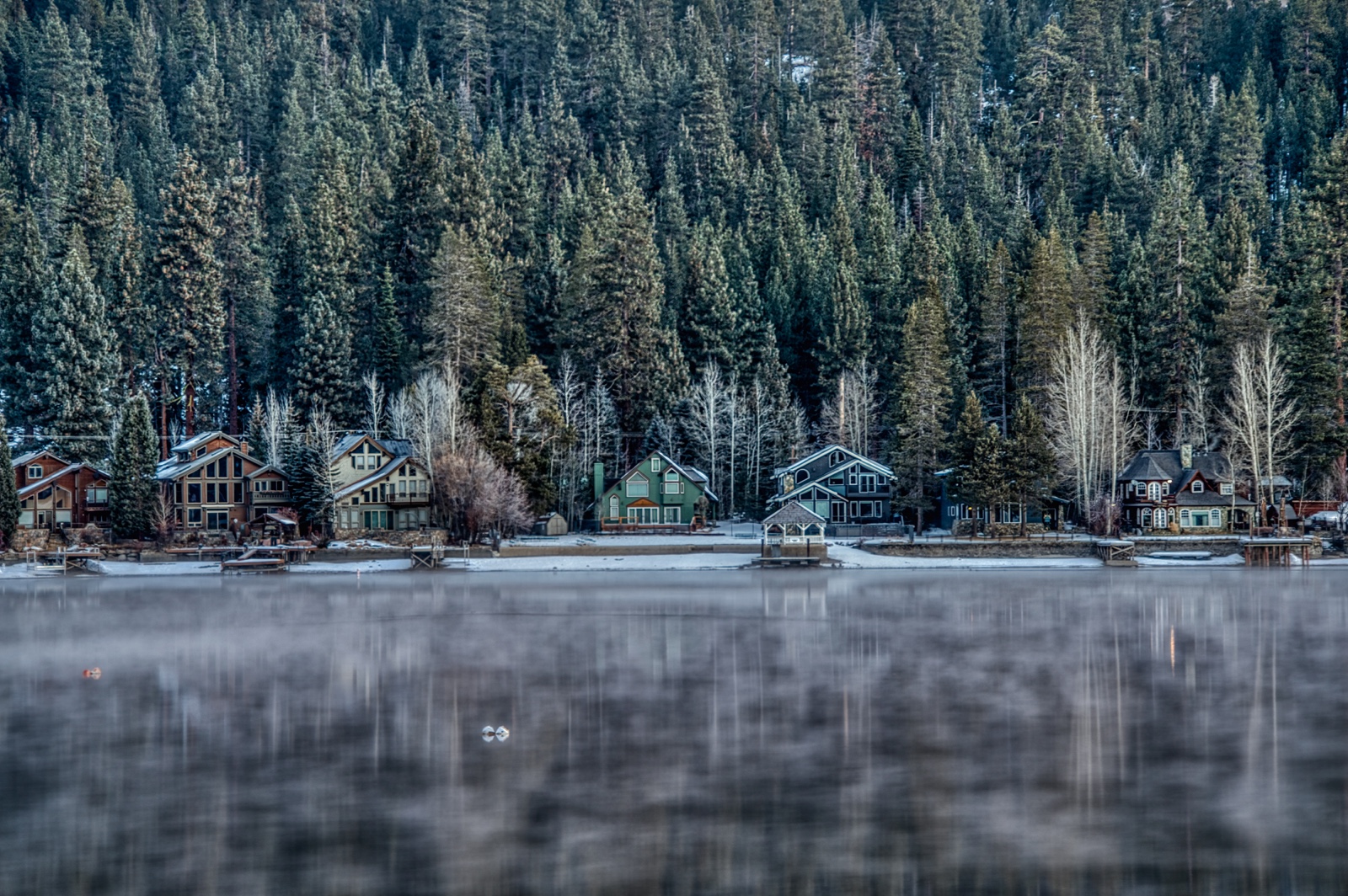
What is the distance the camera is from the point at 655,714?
113 ft

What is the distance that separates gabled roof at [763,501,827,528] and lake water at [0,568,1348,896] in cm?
2143

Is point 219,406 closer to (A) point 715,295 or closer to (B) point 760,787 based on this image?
(A) point 715,295

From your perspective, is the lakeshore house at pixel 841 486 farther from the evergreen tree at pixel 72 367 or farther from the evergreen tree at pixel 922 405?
the evergreen tree at pixel 72 367

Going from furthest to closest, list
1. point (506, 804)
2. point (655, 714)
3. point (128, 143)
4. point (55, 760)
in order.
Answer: point (128, 143) → point (655, 714) → point (55, 760) → point (506, 804)

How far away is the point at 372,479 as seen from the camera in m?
86.8

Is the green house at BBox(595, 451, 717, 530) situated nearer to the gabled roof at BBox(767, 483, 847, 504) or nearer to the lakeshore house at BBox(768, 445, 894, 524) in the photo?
the gabled roof at BBox(767, 483, 847, 504)

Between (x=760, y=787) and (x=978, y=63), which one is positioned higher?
(x=978, y=63)

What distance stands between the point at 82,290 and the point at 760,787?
8139cm

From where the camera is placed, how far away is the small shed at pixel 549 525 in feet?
294

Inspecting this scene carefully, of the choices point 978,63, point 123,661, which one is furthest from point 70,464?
point 978,63

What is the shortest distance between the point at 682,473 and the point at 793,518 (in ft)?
46.2

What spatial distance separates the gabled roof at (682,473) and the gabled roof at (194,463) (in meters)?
22.5

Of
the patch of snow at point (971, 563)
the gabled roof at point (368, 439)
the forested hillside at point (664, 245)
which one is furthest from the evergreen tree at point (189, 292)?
the patch of snow at point (971, 563)

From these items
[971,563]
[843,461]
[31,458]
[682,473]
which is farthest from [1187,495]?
[31,458]
